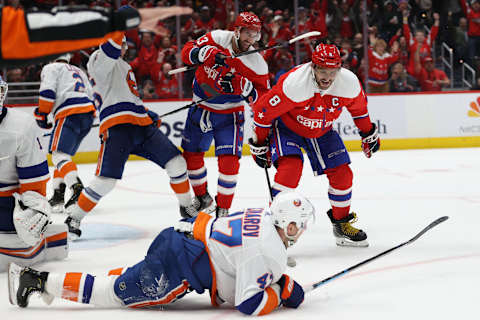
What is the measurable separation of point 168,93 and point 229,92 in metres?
4.47

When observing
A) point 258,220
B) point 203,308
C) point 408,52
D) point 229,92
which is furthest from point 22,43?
point 408,52

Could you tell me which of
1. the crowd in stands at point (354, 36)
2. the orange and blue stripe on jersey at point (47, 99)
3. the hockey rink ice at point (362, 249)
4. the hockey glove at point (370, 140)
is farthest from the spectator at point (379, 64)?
the hockey glove at point (370, 140)

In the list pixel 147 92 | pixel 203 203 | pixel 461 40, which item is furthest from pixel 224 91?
pixel 461 40

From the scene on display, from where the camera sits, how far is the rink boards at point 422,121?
880 cm

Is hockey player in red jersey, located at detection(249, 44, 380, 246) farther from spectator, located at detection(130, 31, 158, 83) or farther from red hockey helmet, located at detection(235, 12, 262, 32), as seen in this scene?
spectator, located at detection(130, 31, 158, 83)

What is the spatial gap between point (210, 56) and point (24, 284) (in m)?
2.15

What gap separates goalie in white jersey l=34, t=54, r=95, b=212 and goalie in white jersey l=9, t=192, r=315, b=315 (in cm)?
257

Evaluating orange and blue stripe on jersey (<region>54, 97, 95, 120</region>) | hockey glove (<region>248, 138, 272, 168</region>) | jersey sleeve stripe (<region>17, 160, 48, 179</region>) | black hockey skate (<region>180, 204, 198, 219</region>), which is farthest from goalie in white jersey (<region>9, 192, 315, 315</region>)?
orange and blue stripe on jersey (<region>54, 97, 95, 120</region>)

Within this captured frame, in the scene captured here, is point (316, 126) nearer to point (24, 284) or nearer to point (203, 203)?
point (203, 203)

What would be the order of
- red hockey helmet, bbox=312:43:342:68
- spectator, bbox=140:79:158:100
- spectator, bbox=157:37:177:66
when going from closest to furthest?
red hockey helmet, bbox=312:43:342:68
spectator, bbox=140:79:158:100
spectator, bbox=157:37:177:66

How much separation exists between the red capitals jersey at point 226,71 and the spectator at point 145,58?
4353 mm

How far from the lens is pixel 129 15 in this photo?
201 centimetres

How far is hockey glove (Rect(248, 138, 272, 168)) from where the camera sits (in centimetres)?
394

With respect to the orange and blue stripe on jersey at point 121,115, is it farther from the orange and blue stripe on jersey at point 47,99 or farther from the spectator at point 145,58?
the spectator at point 145,58
